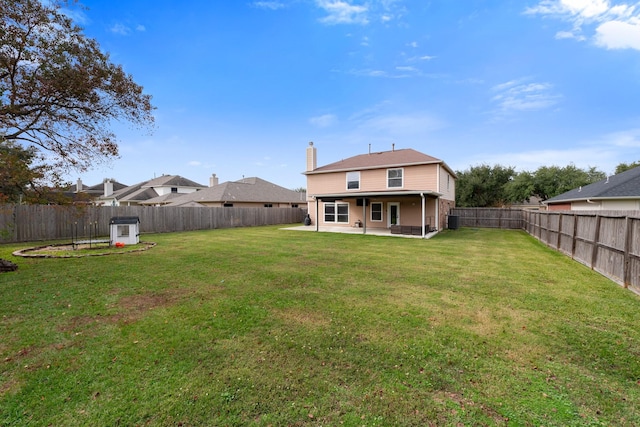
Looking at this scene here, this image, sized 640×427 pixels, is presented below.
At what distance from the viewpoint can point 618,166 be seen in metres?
36.3

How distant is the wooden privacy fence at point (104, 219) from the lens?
41.4ft

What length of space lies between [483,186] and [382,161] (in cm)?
1856

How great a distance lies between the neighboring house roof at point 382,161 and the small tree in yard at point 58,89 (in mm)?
13713

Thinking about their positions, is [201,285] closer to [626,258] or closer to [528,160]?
[626,258]

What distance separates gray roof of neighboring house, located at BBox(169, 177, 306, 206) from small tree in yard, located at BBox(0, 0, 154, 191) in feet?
55.9

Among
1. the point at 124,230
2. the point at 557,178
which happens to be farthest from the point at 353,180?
the point at 557,178

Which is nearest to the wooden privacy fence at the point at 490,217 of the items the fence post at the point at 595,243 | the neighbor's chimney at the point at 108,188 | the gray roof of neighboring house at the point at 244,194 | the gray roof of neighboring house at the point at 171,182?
the fence post at the point at 595,243

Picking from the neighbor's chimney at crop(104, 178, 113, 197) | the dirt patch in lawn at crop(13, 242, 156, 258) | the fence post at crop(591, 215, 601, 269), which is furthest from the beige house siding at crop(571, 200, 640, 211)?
the neighbor's chimney at crop(104, 178, 113, 197)

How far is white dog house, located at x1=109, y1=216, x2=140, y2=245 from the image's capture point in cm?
1162

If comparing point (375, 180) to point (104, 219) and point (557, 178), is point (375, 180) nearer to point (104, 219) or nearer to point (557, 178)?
point (104, 219)

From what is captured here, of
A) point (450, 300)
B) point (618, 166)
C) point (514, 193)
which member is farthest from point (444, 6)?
point (618, 166)

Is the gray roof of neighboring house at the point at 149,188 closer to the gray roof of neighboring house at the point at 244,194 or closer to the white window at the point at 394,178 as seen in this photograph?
the gray roof of neighboring house at the point at 244,194

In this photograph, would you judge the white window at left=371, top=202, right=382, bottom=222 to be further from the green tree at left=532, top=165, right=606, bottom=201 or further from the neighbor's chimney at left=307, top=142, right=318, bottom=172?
the green tree at left=532, top=165, right=606, bottom=201

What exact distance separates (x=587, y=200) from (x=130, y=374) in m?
22.4
